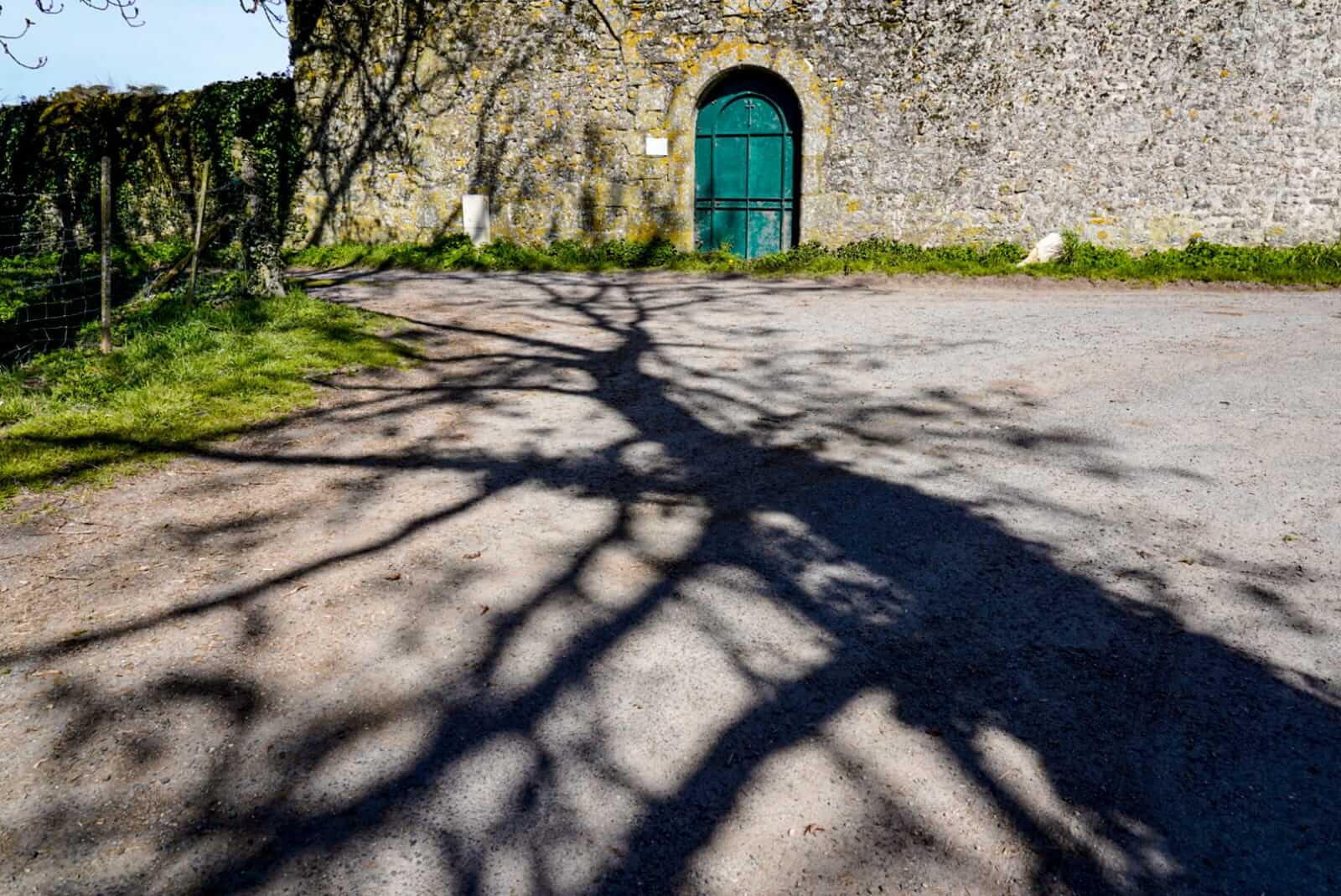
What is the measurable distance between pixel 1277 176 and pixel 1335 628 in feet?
36.9

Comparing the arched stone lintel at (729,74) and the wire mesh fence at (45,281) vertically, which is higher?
the arched stone lintel at (729,74)

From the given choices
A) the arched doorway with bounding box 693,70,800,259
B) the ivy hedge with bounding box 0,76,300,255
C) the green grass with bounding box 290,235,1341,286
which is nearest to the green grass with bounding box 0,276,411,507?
the green grass with bounding box 290,235,1341,286

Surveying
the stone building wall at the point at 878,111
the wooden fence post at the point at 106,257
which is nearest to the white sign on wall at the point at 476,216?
the stone building wall at the point at 878,111

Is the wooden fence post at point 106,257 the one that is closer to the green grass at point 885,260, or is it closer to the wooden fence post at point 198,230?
the wooden fence post at point 198,230

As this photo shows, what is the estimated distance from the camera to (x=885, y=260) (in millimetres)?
12680

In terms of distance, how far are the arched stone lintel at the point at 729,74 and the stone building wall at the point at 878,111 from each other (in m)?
0.03

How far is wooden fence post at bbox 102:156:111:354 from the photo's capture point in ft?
22.9

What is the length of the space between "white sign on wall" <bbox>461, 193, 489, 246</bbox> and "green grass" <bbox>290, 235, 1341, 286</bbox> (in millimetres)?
203

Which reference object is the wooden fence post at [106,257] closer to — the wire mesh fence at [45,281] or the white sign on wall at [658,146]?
the wire mesh fence at [45,281]

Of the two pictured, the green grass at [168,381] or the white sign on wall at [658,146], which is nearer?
the green grass at [168,381]

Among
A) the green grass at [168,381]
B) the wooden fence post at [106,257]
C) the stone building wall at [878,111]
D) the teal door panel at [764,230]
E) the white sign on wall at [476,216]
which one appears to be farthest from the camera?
the white sign on wall at [476,216]

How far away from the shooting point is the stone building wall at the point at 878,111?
38.9 ft

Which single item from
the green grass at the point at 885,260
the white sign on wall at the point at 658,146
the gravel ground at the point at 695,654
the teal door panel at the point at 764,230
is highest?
the white sign on wall at the point at 658,146

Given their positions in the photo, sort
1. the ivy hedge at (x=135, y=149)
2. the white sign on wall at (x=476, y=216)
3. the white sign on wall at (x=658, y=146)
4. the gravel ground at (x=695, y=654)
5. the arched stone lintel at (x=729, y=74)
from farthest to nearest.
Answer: the ivy hedge at (x=135, y=149), the white sign on wall at (x=476, y=216), the white sign on wall at (x=658, y=146), the arched stone lintel at (x=729, y=74), the gravel ground at (x=695, y=654)
